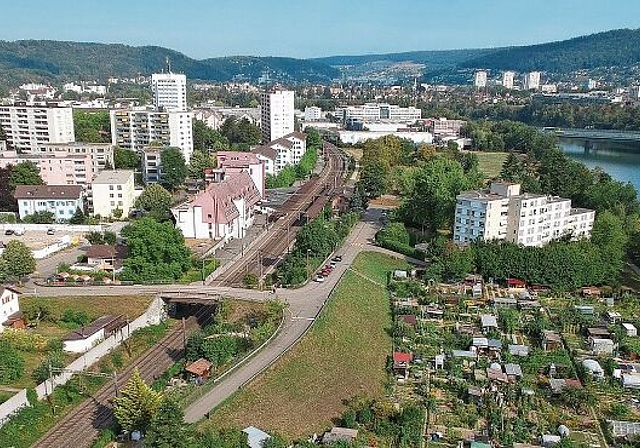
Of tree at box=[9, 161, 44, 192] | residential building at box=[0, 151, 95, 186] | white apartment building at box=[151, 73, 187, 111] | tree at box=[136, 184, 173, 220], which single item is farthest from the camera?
white apartment building at box=[151, 73, 187, 111]

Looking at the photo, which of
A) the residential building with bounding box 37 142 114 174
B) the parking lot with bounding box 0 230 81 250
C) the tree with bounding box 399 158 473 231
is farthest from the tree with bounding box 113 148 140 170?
the tree with bounding box 399 158 473 231

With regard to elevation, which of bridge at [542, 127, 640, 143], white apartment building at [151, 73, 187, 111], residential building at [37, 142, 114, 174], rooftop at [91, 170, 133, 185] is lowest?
bridge at [542, 127, 640, 143]

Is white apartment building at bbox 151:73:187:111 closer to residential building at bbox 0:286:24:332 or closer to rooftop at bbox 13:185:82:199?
rooftop at bbox 13:185:82:199

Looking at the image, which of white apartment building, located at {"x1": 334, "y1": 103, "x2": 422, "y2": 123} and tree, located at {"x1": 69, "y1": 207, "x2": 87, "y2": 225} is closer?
tree, located at {"x1": 69, "y1": 207, "x2": 87, "y2": 225}

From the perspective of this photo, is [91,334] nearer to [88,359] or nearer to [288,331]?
[88,359]

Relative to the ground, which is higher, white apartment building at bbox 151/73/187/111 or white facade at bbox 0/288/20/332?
white apartment building at bbox 151/73/187/111

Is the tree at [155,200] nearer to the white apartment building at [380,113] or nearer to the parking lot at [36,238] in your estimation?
the parking lot at [36,238]
